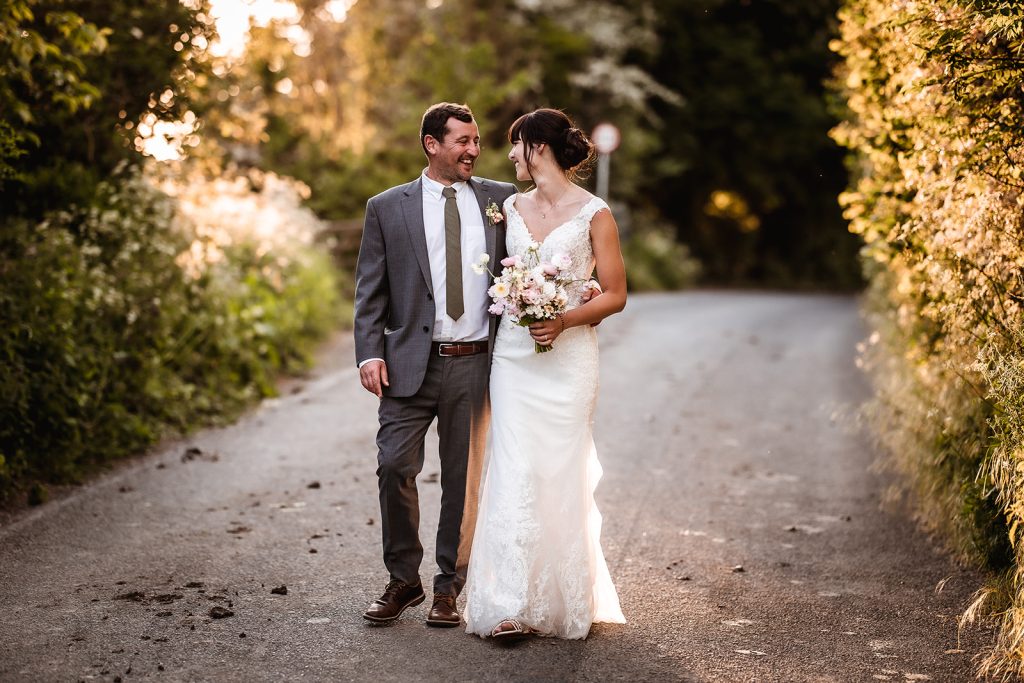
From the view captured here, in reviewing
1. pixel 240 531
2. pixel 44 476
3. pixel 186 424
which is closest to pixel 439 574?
pixel 240 531

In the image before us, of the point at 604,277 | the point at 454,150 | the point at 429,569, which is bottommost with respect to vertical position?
the point at 429,569

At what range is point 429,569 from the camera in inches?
227

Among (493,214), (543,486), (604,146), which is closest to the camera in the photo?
(543,486)

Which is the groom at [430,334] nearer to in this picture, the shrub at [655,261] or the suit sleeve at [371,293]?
the suit sleeve at [371,293]

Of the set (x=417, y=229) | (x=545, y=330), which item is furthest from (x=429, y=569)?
(x=417, y=229)

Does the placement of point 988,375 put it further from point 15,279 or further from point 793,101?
point 793,101

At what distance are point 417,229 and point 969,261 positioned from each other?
9.96 ft

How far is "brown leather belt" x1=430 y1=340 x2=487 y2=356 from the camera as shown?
4887 mm

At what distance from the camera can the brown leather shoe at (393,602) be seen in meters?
4.86

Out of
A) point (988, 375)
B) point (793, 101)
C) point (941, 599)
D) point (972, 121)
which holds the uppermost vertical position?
point (793, 101)

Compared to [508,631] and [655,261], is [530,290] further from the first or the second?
[655,261]

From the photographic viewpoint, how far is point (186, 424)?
30.0ft

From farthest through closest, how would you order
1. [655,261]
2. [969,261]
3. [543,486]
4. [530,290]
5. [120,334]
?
Answer: [655,261]
[120,334]
[969,261]
[543,486]
[530,290]

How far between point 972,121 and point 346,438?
18.4 feet
